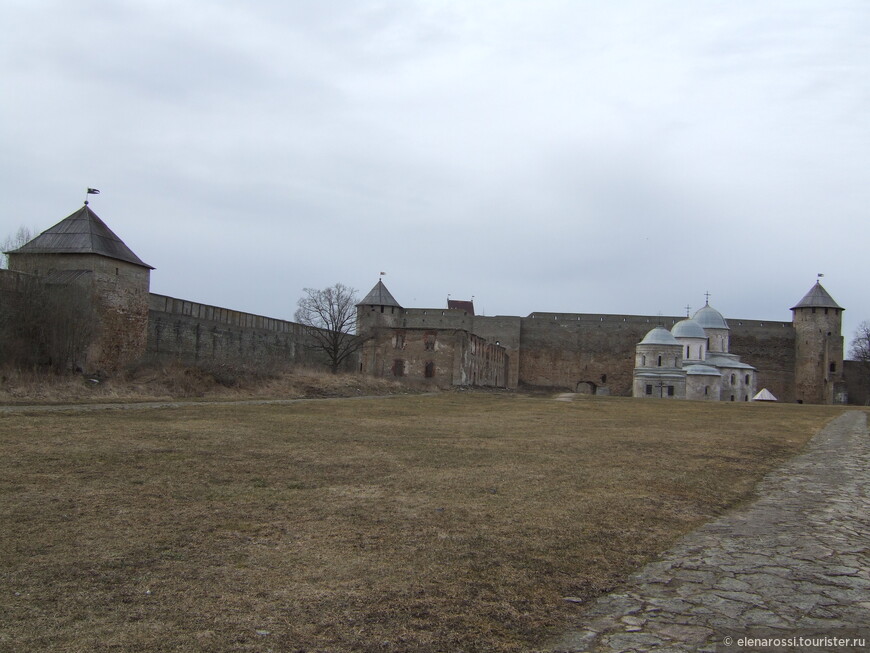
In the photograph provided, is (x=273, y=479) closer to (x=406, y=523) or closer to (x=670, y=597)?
(x=406, y=523)

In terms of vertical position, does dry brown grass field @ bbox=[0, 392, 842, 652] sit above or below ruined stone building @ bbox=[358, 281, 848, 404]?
below

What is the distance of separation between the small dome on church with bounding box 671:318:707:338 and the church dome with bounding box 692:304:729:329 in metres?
2.47

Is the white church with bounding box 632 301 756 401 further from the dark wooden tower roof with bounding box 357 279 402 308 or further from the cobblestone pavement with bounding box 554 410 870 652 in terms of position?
the cobblestone pavement with bounding box 554 410 870 652

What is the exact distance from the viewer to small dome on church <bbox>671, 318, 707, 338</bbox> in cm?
4591

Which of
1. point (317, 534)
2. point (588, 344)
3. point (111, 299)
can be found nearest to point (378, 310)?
point (588, 344)

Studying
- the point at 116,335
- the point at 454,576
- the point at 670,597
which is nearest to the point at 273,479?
the point at 454,576

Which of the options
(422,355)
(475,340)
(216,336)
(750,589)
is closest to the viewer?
(750,589)

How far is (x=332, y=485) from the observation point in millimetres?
6660

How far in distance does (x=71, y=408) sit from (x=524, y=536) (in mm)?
11146

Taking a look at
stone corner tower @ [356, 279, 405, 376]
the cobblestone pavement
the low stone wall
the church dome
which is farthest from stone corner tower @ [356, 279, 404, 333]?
the cobblestone pavement

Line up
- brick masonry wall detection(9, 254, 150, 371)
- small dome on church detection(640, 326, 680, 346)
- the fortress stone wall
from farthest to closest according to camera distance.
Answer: the fortress stone wall, small dome on church detection(640, 326, 680, 346), brick masonry wall detection(9, 254, 150, 371)

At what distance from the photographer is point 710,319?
49375 millimetres

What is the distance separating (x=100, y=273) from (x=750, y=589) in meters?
21.3

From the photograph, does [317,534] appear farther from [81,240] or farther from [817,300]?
[817,300]
